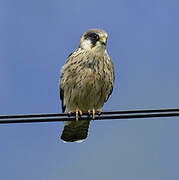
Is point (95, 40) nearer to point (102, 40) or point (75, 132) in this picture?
point (102, 40)

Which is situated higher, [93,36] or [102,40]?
[93,36]

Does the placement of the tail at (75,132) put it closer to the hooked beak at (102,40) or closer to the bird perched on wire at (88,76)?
the bird perched on wire at (88,76)

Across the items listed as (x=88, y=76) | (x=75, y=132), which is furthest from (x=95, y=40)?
(x=75, y=132)

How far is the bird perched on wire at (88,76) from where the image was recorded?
23.6ft

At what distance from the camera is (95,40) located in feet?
24.2

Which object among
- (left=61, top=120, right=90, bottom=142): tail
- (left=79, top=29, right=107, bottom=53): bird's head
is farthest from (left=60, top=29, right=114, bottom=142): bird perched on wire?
(left=61, top=120, right=90, bottom=142): tail

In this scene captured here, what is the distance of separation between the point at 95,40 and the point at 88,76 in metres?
0.58

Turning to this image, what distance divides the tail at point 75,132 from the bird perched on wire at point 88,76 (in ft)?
1.61

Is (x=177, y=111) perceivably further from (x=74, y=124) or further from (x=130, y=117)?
(x=74, y=124)

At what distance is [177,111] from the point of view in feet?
→ 15.1

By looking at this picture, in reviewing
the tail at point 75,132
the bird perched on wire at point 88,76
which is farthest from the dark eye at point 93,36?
the tail at point 75,132

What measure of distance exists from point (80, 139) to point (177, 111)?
11.8 ft

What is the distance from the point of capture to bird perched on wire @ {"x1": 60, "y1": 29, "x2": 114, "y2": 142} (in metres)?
7.18

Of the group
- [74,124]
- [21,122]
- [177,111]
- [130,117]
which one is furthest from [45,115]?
[74,124]
